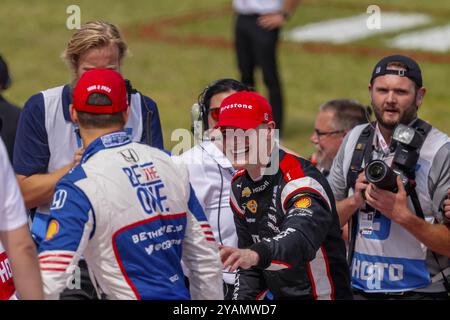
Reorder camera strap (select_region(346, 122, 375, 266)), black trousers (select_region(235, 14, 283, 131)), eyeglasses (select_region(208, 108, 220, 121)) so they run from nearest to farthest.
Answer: camera strap (select_region(346, 122, 375, 266)), eyeglasses (select_region(208, 108, 220, 121)), black trousers (select_region(235, 14, 283, 131))

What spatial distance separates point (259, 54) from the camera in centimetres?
1650

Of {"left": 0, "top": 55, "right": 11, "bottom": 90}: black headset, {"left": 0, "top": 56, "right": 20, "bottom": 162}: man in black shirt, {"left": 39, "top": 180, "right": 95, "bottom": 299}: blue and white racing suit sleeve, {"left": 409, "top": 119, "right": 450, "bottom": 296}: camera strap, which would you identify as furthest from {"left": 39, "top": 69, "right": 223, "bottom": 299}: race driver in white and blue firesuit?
{"left": 0, "top": 55, "right": 11, "bottom": 90}: black headset

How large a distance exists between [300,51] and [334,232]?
1624cm

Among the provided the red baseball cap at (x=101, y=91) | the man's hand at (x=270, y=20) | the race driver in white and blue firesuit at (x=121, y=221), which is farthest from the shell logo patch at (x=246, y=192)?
the man's hand at (x=270, y=20)

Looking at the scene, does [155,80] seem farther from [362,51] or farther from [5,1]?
[5,1]

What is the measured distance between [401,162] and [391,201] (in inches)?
11.1

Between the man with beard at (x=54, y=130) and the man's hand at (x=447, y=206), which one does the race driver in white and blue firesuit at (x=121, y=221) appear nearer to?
the man with beard at (x=54, y=130)

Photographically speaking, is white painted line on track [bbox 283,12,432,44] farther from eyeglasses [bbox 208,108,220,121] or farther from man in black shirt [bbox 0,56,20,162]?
eyeglasses [bbox 208,108,220,121]

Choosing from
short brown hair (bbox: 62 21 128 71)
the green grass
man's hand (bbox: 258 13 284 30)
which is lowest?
the green grass

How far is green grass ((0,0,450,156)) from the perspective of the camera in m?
18.8

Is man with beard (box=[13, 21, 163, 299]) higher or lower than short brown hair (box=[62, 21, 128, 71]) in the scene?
lower

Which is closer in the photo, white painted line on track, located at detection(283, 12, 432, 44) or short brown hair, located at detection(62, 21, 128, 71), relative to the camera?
short brown hair, located at detection(62, 21, 128, 71)

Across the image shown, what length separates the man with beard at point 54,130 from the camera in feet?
24.2

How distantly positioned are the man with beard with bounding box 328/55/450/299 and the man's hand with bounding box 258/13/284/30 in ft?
28.5
